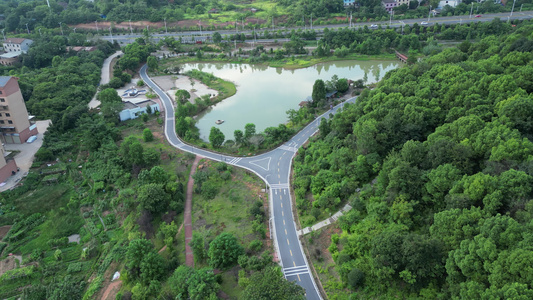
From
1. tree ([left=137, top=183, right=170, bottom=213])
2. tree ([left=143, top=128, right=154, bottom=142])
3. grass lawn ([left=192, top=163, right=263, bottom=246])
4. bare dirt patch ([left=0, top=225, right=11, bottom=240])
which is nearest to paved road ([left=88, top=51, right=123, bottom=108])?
tree ([left=143, top=128, right=154, bottom=142])

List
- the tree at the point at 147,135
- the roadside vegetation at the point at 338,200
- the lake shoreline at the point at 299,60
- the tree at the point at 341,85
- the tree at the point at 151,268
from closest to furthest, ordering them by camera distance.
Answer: the roadside vegetation at the point at 338,200
the tree at the point at 151,268
the tree at the point at 147,135
the tree at the point at 341,85
the lake shoreline at the point at 299,60

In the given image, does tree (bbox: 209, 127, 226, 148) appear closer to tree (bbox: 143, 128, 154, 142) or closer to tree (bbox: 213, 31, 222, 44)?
tree (bbox: 143, 128, 154, 142)

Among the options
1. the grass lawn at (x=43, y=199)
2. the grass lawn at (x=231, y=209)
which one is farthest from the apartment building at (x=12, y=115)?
the grass lawn at (x=231, y=209)

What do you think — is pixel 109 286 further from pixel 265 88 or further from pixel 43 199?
pixel 265 88

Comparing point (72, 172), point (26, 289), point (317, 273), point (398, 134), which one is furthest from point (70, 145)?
point (398, 134)

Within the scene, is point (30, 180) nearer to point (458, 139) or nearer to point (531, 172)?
point (458, 139)

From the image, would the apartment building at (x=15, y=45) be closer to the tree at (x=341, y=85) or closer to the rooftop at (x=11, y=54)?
the rooftop at (x=11, y=54)

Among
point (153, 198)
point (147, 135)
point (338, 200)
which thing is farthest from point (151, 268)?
point (147, 135)
